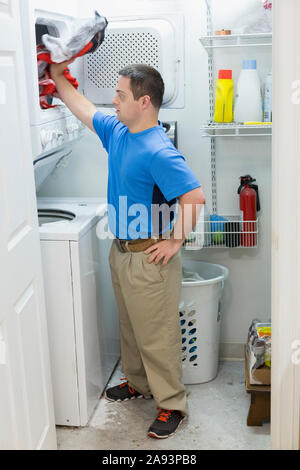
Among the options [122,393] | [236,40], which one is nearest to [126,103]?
[236,40]

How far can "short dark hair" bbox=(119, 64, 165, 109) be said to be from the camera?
2453mm

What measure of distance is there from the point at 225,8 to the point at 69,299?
1.69m

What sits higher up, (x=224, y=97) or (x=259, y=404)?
(x=224, y=97)

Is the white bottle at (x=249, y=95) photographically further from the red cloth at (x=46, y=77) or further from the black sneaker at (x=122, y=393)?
the black sneaker at (x=122, y=393)

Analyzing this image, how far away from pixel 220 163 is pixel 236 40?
656mm

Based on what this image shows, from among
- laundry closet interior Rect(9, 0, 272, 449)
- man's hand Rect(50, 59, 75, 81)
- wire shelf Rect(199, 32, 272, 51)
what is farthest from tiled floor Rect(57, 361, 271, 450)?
wire shelf Rect(199, 32, 272, 51)

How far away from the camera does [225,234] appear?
3.08 m

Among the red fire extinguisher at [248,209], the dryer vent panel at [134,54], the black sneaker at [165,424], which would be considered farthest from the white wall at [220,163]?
the black sneaker at [165,424]

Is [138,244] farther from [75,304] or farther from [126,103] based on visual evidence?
[126,103]

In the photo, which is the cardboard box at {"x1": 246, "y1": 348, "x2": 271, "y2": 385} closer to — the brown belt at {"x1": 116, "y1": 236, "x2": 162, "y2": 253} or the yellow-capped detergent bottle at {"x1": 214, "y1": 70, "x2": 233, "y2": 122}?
the brown belt at {"x1": 116, "y1": 236, "x2": 162, "y2": 253}

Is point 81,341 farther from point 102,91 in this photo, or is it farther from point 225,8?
point 225,8

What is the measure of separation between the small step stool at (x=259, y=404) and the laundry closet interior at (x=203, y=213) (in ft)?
0.09

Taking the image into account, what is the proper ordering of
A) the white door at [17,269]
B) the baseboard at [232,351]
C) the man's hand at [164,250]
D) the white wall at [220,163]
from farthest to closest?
the baseboard at [232,351] < the white wall at [220,163] < the man's hand at [164,250] < the white door at [17,269]

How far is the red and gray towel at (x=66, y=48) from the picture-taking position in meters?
2.38
